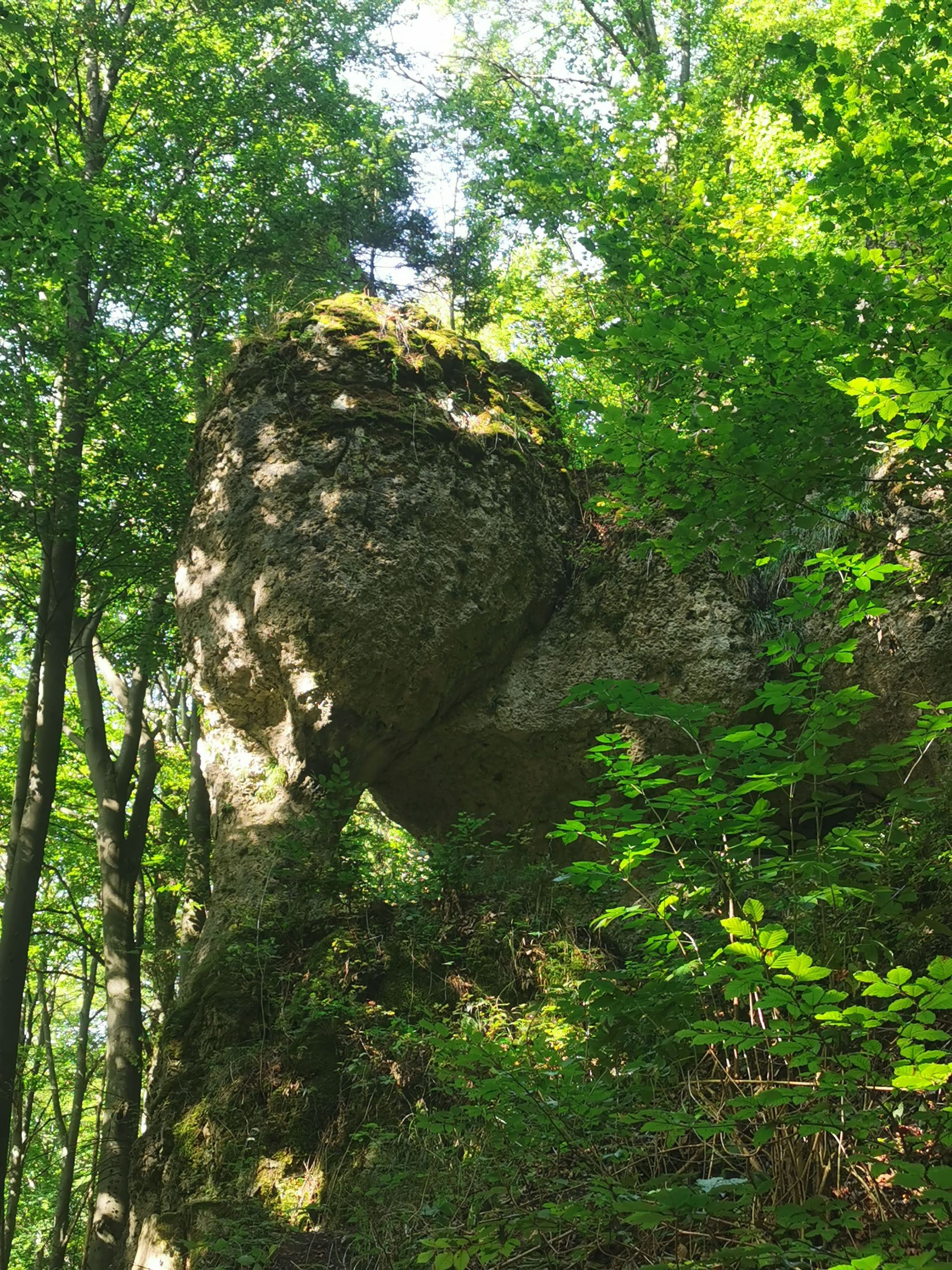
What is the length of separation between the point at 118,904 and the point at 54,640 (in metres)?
3.16

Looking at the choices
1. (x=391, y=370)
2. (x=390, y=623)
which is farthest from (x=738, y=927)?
(x=391, y=370)

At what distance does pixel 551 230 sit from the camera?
500 inches

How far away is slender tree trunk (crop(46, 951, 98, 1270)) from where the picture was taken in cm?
1277

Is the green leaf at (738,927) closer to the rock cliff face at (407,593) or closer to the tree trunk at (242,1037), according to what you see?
the tree trunk at (242,1037)

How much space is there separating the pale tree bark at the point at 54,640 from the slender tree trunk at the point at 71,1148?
208 inches

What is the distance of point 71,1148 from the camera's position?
13992 millimetres

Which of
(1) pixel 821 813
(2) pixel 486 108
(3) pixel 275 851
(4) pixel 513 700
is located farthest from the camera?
(2) pixel 486 108

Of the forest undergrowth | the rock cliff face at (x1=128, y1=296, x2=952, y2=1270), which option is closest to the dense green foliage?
the forest undergrowth

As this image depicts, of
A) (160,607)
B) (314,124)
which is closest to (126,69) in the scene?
(314,124)

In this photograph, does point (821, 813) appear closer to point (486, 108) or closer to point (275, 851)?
point (275, 851)

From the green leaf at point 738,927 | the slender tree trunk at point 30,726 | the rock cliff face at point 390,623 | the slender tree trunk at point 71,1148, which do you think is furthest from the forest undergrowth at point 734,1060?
the slender tree trunk at point 71,1148

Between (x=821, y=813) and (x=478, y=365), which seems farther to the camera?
(x=478, y=365)

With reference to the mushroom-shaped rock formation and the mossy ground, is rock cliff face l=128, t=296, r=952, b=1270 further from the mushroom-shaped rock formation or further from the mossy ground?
the mossy ground

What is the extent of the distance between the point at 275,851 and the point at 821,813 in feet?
16.9
